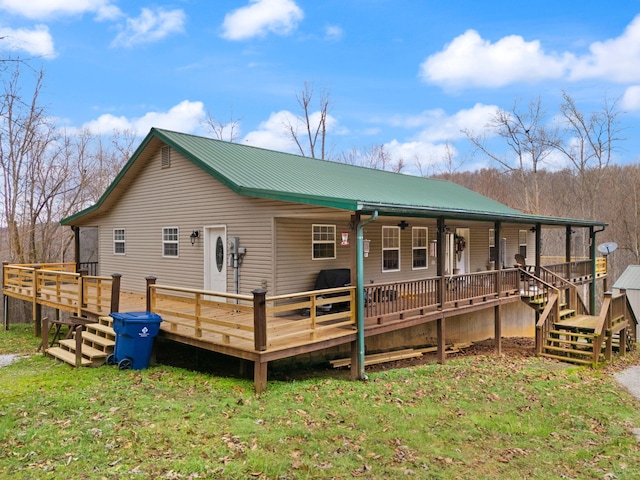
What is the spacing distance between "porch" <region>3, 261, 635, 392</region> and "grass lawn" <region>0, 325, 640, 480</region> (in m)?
0.73

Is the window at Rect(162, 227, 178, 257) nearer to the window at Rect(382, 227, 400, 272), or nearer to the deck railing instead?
the deck railing

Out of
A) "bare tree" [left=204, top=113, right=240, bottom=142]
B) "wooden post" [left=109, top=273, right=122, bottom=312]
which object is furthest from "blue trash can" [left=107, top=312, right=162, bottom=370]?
"bare tree" [left=204, top=113, right=240, bottom=142]

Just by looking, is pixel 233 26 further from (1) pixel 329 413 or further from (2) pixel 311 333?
(1) pixel 329 413

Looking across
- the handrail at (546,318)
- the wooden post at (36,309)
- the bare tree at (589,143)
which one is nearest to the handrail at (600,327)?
the handrail at (546,318)

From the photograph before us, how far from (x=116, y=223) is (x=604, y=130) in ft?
115

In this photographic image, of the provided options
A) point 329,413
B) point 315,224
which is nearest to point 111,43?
point 315,224

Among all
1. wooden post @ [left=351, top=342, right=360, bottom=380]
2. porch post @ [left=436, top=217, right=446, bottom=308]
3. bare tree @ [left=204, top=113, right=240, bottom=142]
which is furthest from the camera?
bare tree @ [left=204, top=113, right=240, bottom=142]

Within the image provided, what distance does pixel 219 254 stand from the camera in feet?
39.4

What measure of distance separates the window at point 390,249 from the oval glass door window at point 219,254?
4843 mm

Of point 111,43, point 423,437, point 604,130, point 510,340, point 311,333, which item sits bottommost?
point 510,340

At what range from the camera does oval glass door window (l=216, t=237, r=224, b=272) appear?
11.9 meters

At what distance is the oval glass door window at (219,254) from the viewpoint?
469 inches

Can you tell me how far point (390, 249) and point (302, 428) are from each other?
28.4 feet

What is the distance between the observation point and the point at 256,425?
6000 millimetres
